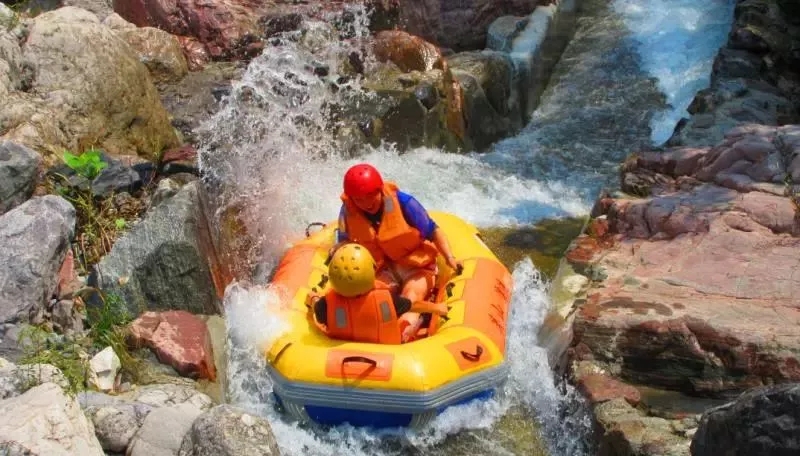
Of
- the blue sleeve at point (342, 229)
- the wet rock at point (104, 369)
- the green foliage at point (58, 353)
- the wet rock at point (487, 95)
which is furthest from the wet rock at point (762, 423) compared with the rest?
the wet rock at point (487, 95)

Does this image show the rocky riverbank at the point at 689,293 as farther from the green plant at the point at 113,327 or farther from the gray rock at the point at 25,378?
the gray rock at the point at 25,378

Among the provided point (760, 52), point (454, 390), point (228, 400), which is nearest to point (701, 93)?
point (760, 52)

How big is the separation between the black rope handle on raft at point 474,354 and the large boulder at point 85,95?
12.6ft

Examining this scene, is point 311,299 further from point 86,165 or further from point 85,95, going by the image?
point 85,95

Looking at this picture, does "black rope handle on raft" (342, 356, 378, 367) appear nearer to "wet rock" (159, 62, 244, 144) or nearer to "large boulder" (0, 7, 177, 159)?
"large boulder" (0, 7, 177, 159)

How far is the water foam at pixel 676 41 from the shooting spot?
1115cm

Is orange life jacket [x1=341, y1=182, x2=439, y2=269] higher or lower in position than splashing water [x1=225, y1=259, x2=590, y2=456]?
higher

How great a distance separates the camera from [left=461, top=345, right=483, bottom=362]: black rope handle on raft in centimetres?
508

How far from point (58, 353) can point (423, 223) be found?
7.45 feet

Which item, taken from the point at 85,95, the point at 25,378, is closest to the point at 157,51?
the point at 85,95

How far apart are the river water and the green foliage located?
35.9 inches

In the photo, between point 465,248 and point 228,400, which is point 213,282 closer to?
point 228,400

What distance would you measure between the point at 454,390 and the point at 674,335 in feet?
4.11

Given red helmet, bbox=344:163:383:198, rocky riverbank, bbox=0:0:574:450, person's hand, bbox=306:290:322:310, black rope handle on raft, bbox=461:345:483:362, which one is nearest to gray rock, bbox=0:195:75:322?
rocky riverbank, bbox=0:0:574:450
